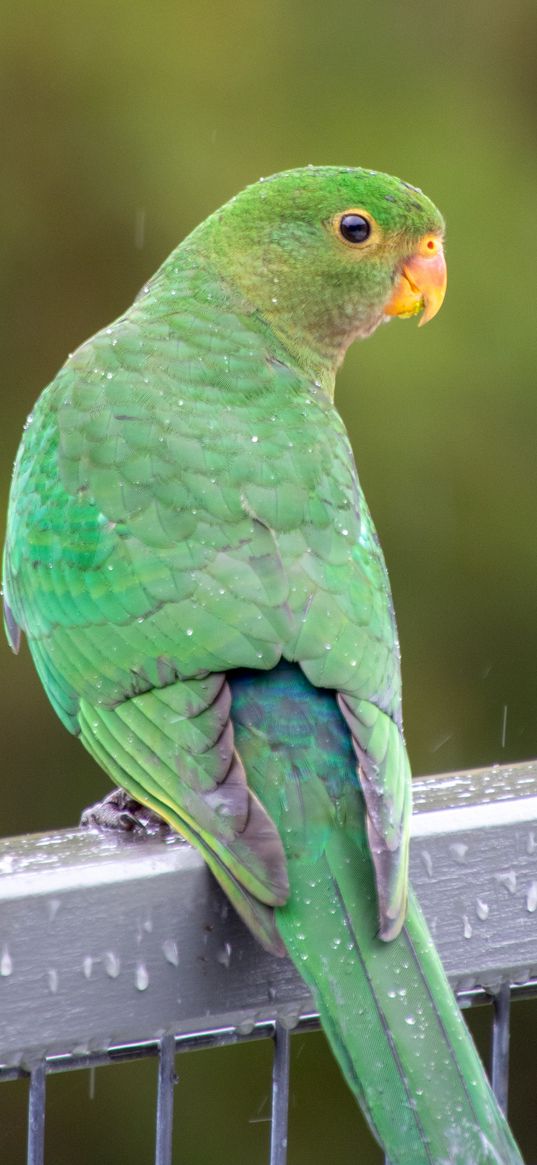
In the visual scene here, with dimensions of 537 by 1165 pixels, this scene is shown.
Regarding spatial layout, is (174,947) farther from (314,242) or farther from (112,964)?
(314,242)

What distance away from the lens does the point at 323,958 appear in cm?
160

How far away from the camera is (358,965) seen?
161 cm

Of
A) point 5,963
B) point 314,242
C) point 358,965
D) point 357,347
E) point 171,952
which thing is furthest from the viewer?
point 357,347

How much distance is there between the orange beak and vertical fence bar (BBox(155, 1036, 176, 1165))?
173 cm

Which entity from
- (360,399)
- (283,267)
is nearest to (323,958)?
(283,267)

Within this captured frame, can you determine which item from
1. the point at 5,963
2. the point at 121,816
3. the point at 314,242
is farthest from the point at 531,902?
the point at 314,242

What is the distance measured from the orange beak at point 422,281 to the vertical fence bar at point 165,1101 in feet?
5.68

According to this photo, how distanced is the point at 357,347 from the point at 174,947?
157 inches

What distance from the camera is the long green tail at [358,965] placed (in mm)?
1476

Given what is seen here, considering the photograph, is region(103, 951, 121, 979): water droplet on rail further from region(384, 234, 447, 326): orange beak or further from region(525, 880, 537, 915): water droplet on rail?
region(384, 234, 447, 326): orange beak

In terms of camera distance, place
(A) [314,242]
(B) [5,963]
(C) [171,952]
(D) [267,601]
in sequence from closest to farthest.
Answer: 1. (B) [5,963]
2. (C) [171,952]
3. (D) [267,601]
4. (A) [314,242]

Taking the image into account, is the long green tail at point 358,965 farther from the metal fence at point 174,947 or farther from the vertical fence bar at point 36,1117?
the vertical fence bar at point 36,1117

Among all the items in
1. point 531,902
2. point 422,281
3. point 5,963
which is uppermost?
point 422,281

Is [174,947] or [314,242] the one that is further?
[314,242]
